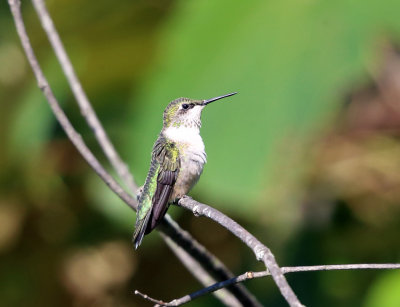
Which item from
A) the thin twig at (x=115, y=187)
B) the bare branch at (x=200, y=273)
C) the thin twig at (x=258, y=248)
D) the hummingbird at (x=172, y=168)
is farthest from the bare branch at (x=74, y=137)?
the thin twig at (x=258, y=248)

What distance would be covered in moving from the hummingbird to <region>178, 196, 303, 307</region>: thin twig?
146 mm

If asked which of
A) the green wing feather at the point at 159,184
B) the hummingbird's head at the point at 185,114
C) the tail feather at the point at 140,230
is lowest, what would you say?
the tail feather at the point at 140,230

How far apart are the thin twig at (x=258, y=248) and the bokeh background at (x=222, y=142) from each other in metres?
0.76

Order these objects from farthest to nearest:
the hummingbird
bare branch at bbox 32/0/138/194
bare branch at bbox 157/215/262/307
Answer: bare branch at bbox 32/0/138/194
bare branch at bbox 157/215/262/307
the hummingbird

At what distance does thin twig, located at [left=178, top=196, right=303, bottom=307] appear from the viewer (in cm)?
105

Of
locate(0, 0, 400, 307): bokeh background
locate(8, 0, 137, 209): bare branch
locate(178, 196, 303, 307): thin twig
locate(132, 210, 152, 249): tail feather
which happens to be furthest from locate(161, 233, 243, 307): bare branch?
locate(178, 196, 303, 307): thin twig

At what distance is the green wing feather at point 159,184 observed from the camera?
1703 mm

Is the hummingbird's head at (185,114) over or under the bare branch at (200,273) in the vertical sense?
over

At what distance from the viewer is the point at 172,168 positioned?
6.15 ft

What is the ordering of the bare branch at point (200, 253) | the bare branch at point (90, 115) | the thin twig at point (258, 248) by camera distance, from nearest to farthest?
the thin twig at point (258, 248)
the bare branch at point (200, 253)
the bare branch at point (90, 115)

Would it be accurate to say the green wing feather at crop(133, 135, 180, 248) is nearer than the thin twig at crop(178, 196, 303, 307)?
No

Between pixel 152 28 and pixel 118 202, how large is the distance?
720mm

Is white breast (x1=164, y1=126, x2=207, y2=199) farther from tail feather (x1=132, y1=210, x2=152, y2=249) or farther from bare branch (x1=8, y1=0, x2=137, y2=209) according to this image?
bare branch (x1=8, y1=0, x2=137, y2=209)

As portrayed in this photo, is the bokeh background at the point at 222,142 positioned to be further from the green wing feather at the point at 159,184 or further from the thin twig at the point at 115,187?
the green wing feather at the point at 159,184
